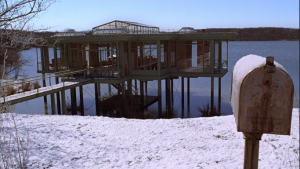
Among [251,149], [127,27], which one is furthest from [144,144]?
[127,27]

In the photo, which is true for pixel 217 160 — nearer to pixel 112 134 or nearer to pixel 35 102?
pixel 112 134

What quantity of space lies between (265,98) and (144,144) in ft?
17.0

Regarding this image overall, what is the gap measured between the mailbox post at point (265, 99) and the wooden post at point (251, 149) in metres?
0.20

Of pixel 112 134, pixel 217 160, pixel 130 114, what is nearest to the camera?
pixel 217 160

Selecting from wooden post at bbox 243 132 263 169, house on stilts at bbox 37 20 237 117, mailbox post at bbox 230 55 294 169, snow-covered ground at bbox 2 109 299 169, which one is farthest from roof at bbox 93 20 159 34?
mailbox post at bbox 230 55 294 169

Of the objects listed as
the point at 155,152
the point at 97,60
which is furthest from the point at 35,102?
the point at 155,152

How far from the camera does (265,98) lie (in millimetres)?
2688

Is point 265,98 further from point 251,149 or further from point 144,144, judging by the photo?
point 144,144

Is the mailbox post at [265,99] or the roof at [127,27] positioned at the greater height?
the roof at [127,27]

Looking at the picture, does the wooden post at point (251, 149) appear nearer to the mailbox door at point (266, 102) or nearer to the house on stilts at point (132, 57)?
the mailbox door at point (266, 102)

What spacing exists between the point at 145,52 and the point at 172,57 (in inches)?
83.0

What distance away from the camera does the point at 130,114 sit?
1673 centimetres

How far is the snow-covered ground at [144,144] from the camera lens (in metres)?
6.17

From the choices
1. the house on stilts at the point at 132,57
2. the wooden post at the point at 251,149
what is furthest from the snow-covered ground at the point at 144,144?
the house on stilts at the point at 132,57
